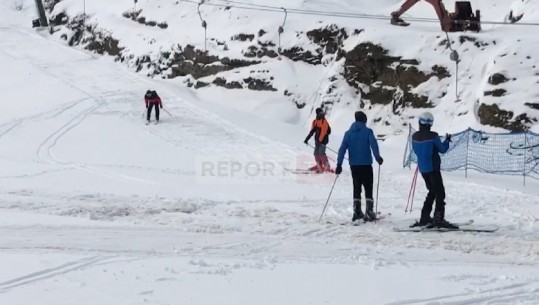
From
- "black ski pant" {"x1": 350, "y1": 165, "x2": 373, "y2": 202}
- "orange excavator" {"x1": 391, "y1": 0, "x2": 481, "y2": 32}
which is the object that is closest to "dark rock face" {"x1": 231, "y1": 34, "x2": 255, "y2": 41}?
"orange excavator" {"x1": 391, "y1": 0, "x2": 481, "y2": 32}

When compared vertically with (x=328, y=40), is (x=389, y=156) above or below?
below

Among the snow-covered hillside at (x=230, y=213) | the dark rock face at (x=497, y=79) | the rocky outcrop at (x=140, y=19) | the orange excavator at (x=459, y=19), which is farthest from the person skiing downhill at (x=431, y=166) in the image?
the rocky outcrop at (x=140, y=19)

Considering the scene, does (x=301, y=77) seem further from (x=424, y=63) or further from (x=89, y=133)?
(x=89, y=133)

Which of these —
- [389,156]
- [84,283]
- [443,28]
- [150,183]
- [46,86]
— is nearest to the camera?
[84,283]

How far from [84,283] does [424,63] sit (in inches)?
668

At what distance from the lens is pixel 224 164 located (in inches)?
619

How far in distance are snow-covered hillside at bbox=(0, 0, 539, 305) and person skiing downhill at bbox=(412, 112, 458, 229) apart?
411 mm

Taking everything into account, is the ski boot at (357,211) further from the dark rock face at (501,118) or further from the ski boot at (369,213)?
the dark rock face at (501,118)

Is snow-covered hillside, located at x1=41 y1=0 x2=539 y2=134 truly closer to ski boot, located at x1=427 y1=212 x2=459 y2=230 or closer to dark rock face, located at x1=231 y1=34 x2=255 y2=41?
dark rock face, located at x1=231 y1=34 x2=255 y2=41

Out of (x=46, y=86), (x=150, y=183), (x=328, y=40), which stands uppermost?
(x=328, y=40)

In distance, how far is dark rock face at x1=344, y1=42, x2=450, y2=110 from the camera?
20688 mm

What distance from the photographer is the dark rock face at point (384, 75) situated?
67.9ft

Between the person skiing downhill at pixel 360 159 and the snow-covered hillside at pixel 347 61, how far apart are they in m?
9.89

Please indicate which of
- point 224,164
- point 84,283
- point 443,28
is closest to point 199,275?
point 84,283
